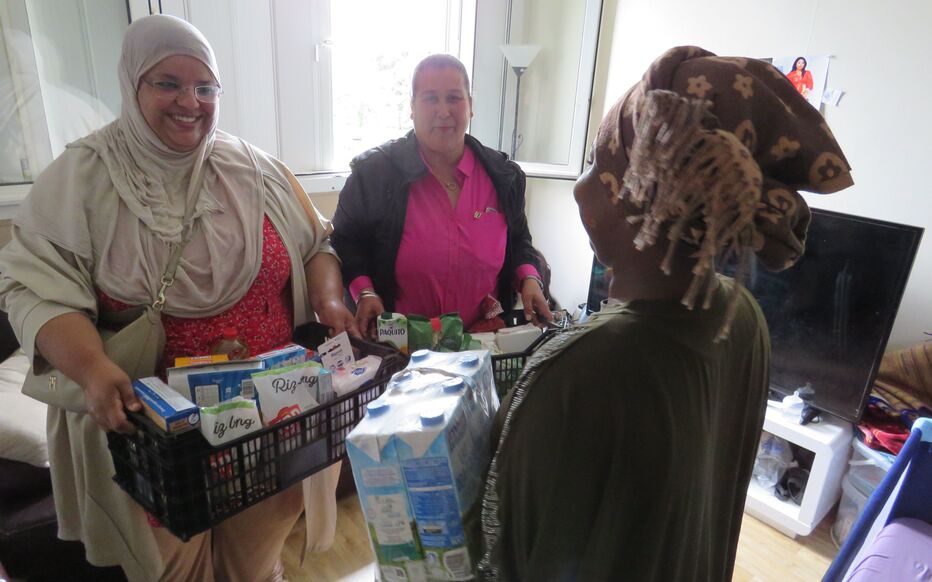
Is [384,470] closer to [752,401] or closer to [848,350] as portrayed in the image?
[752,401]

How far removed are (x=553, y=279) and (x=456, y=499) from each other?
9.10 feet

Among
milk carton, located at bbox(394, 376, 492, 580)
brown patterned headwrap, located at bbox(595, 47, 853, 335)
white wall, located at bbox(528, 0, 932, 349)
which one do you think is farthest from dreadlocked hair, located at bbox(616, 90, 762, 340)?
white wall, located at bbox(528, 0, 932, 349)

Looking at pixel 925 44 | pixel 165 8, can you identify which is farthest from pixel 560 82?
pixel 165 8

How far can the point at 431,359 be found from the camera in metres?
0.76

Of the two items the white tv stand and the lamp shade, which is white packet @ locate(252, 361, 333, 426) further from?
the lamp shade

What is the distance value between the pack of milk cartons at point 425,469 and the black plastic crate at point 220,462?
326 mm

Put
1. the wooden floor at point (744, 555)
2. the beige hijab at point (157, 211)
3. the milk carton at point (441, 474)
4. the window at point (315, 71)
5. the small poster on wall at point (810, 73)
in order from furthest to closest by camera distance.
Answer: the small poster on wall at point (810, 73)
the window at point (315, 71)
the wooden floor at point (744, 555)
the beige hijab at point (157, 211)
the milk carton at point (441, 474)

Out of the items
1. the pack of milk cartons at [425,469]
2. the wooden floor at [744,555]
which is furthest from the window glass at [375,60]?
the pack of milk cartons at [425,469]

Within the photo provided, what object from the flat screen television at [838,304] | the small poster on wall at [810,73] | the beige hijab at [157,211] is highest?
the small poster on wall at [810,73]

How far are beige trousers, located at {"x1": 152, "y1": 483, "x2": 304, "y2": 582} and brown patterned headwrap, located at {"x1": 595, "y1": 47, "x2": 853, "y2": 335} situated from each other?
108 centimetres

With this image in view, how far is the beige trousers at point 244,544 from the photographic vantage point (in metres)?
1.17

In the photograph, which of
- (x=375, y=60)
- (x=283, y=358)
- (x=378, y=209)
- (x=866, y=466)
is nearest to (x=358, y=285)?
(x=378, y=209)

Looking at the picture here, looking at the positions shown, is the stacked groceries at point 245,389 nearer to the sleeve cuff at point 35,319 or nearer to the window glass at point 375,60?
the sleeve cuff at point 35,319

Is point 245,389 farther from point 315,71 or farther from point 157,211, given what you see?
point 315,71
